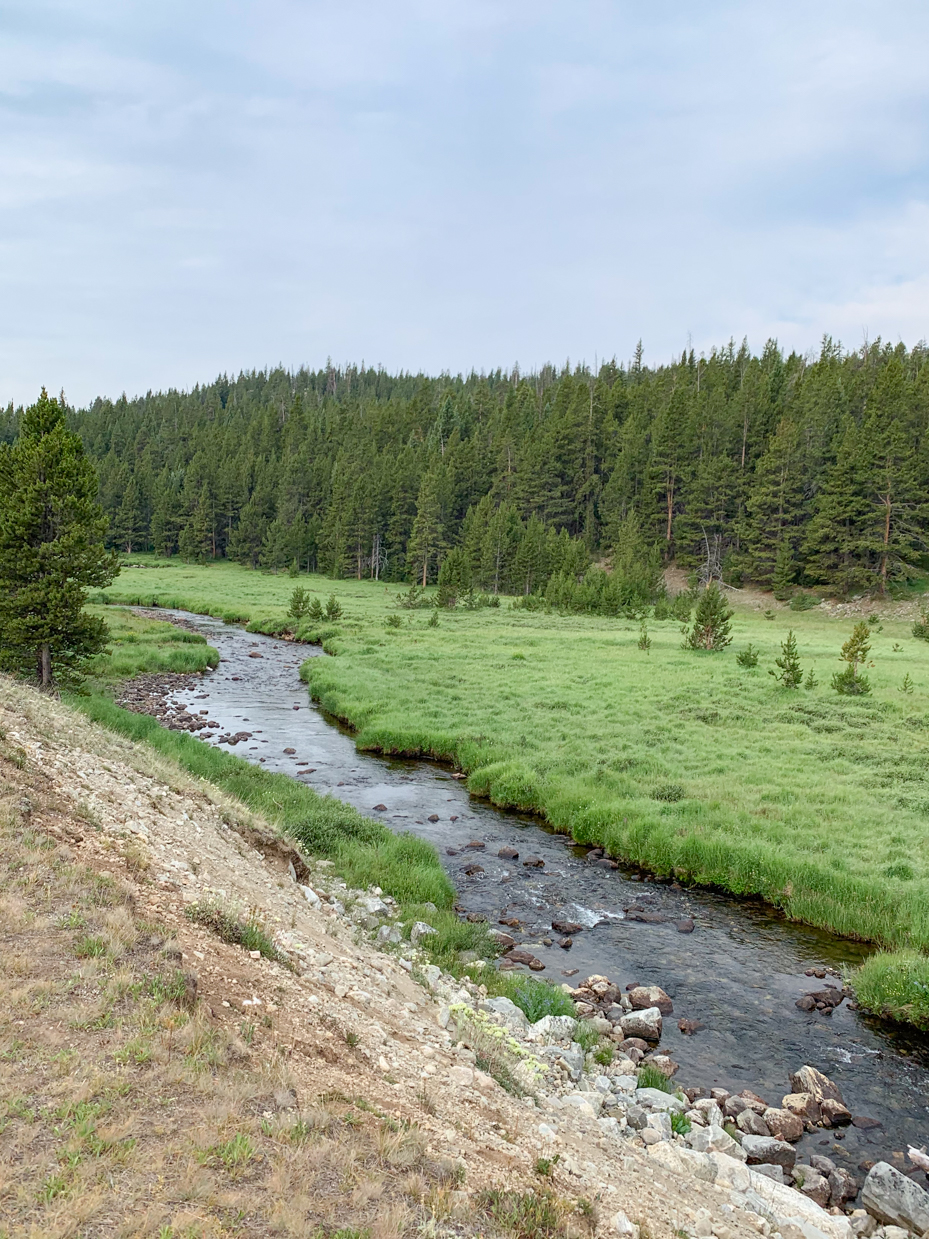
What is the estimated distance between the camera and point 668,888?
49.7ft

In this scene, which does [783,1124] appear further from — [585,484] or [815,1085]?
[585,484]

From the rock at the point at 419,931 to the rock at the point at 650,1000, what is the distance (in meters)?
3.29

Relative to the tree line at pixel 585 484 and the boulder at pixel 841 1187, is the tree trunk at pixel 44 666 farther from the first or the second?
the tree line at pixel 585 484

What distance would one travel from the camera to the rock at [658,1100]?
8.13m

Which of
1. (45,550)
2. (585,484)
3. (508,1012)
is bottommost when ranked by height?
(508,1012)

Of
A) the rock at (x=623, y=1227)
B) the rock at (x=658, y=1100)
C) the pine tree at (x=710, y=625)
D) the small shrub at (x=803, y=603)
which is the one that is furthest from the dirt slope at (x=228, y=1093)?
the small shrub at (x=803, y=603)

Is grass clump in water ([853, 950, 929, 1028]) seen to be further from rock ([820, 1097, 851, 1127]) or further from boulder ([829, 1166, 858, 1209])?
boulder ([829, 1166, 858, 1209])

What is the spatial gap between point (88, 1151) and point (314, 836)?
10.8 m

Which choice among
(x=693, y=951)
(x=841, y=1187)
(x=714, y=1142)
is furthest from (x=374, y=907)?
(x=841, y=1187)

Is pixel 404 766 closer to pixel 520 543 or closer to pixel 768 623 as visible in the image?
pixel 768 623

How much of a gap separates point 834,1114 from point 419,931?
6.12 metres

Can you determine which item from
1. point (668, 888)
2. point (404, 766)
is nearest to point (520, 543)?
point (404, 766)

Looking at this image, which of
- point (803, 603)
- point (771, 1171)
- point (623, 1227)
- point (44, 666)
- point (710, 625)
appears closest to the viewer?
point (623, 1227)

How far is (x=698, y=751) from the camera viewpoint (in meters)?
22.1
